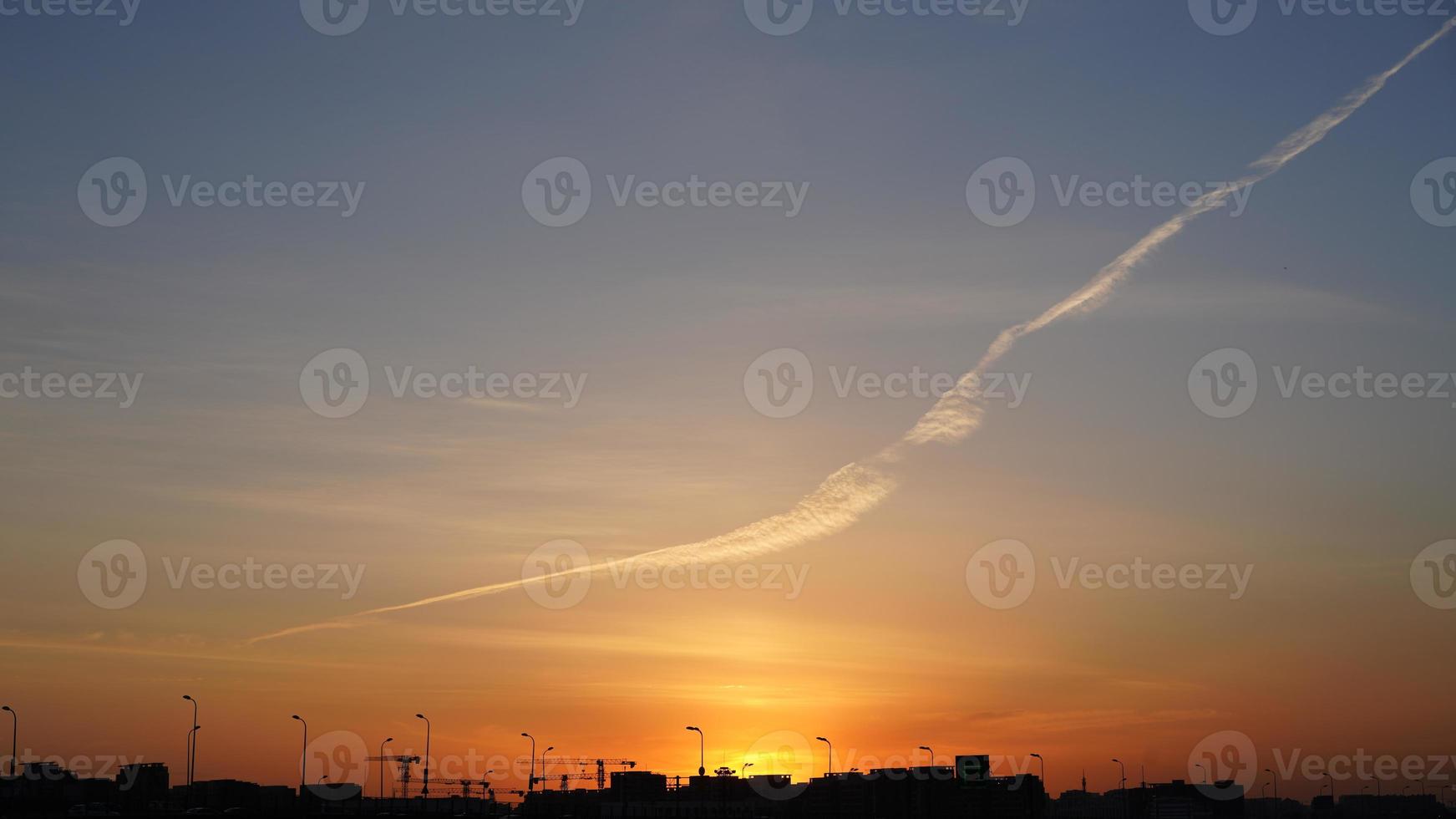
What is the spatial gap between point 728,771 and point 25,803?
296 ft

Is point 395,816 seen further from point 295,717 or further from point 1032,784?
point 1032,784

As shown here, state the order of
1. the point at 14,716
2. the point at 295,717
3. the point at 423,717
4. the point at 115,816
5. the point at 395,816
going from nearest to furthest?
the point at 115,816, the point at 14,716, the point at 295,717, the point at 423,717, the point at 395,816

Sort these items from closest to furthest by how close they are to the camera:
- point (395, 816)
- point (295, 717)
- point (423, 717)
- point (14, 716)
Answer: point (14, 716) → point (295, 717) → point (423, 717) → point (395, 816)

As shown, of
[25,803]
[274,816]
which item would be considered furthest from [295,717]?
[25,803]

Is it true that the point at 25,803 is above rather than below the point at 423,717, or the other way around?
below

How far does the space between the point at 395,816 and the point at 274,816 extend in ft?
153

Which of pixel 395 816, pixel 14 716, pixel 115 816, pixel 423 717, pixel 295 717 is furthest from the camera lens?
pixel 395 816

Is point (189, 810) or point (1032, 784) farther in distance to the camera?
point (189, 810)

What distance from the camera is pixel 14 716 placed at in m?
146

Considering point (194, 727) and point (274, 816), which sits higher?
point (194, 727)

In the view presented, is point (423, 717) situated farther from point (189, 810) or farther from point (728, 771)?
point (728, 771)

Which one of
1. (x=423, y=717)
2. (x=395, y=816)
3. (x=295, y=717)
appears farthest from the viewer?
(x=395, y=816)

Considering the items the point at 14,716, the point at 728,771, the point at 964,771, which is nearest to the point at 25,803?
the point at 14,716

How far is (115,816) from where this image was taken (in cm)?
13125
